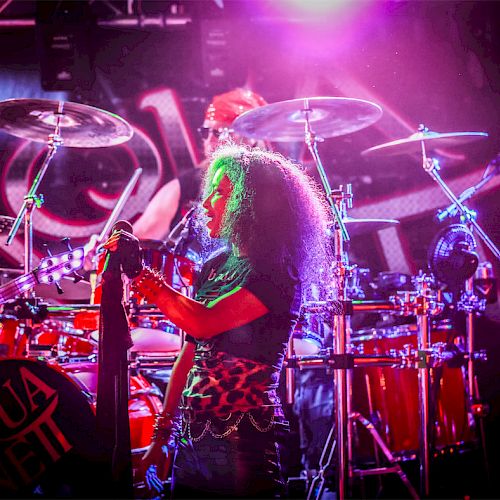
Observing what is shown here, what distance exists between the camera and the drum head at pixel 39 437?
7.12ft

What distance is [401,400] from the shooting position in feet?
12.8

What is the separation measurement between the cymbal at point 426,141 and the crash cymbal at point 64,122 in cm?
183

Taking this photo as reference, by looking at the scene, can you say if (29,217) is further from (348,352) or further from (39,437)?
(348,352)

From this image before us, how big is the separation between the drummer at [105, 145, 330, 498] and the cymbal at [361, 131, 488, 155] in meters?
2.27

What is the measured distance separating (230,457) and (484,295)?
106 inches

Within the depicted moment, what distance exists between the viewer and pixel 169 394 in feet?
7.04

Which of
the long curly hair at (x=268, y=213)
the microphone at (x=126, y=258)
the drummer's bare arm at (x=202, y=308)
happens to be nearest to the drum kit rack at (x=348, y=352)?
the long curly hair at (x=268, y=213)

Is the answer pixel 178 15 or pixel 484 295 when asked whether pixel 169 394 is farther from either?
pixel 178 15

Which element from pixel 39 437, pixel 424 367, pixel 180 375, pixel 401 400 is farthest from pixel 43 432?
pixel 401 400

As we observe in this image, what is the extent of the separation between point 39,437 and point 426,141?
3.21m

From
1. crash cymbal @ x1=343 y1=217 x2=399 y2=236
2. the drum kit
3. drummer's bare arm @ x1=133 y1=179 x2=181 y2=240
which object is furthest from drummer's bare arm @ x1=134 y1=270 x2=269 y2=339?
drummer's bare arm @ x1=133 y1=179 x2=181 y2=240

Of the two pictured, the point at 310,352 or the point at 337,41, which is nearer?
the point at 310,352

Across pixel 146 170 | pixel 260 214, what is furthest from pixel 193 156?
pixel 260 214

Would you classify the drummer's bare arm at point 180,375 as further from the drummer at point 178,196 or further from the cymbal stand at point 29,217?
the drummer at point 178,196
